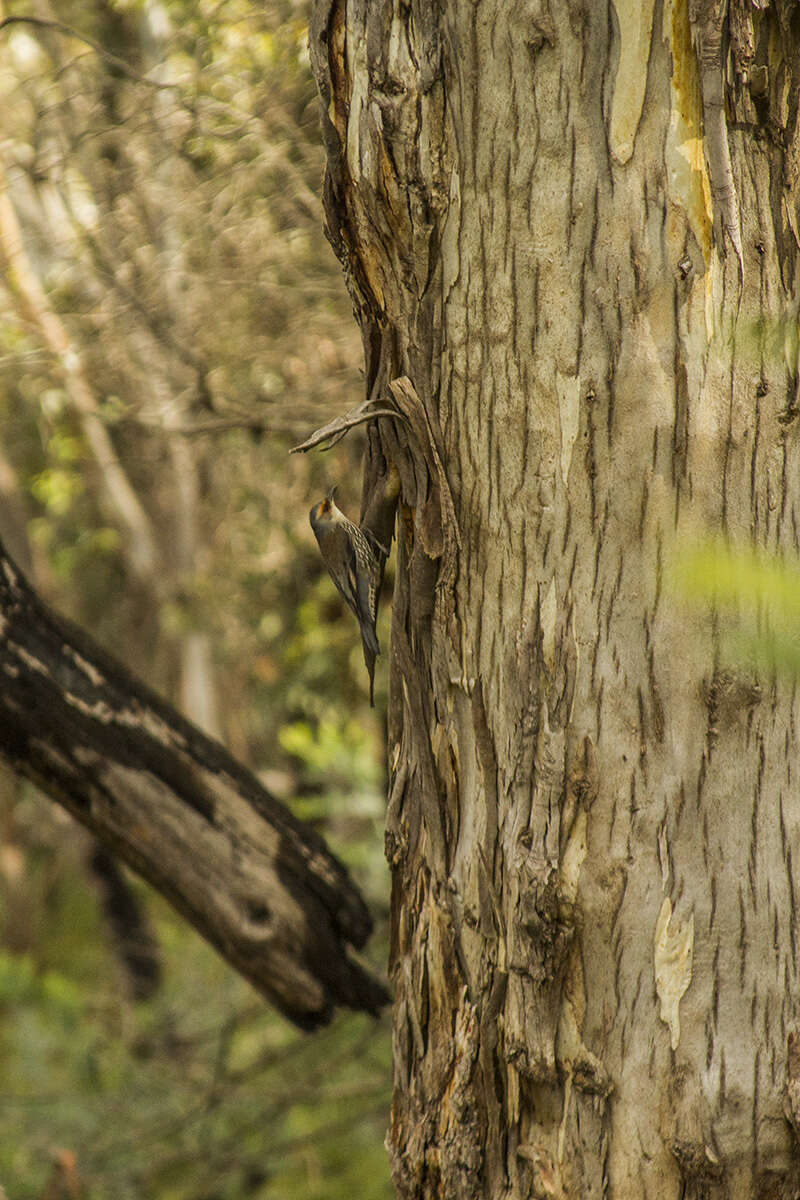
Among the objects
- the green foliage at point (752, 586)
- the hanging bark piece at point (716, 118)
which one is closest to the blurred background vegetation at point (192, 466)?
the hanging bark piece at point (716, 118)

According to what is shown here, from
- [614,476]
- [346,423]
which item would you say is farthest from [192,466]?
[614,476]

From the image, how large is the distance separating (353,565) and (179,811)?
1.77 feet

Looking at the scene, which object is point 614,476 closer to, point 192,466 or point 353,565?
point 353,565

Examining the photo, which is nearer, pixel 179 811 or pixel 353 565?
pixel 353 565

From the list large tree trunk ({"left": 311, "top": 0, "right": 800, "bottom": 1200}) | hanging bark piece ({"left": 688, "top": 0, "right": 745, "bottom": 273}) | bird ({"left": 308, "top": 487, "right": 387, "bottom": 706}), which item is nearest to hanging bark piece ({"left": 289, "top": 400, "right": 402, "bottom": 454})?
large tree trunk ({"left": 311, "top": 0, "right": 800, "bottom": 1200})

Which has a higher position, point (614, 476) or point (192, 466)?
point (614, 476)

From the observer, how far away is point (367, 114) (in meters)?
1.24

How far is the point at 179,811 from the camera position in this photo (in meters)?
1.75

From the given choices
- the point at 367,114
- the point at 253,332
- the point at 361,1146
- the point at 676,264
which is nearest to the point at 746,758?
the point at 676,264

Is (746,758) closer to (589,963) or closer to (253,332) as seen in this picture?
(589,963)

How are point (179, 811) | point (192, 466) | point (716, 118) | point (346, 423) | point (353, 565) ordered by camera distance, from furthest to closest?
point (192, 466)
point (179, 811)
point (353, 565)
point (346, 423)
point (716, 118)

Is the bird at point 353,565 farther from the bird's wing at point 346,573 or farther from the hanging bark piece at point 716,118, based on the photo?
the hanging bark piece at point 716,118

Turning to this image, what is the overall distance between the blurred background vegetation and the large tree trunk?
4.24 ft

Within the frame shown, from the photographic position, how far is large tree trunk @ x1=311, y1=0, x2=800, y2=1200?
1.19 meters
